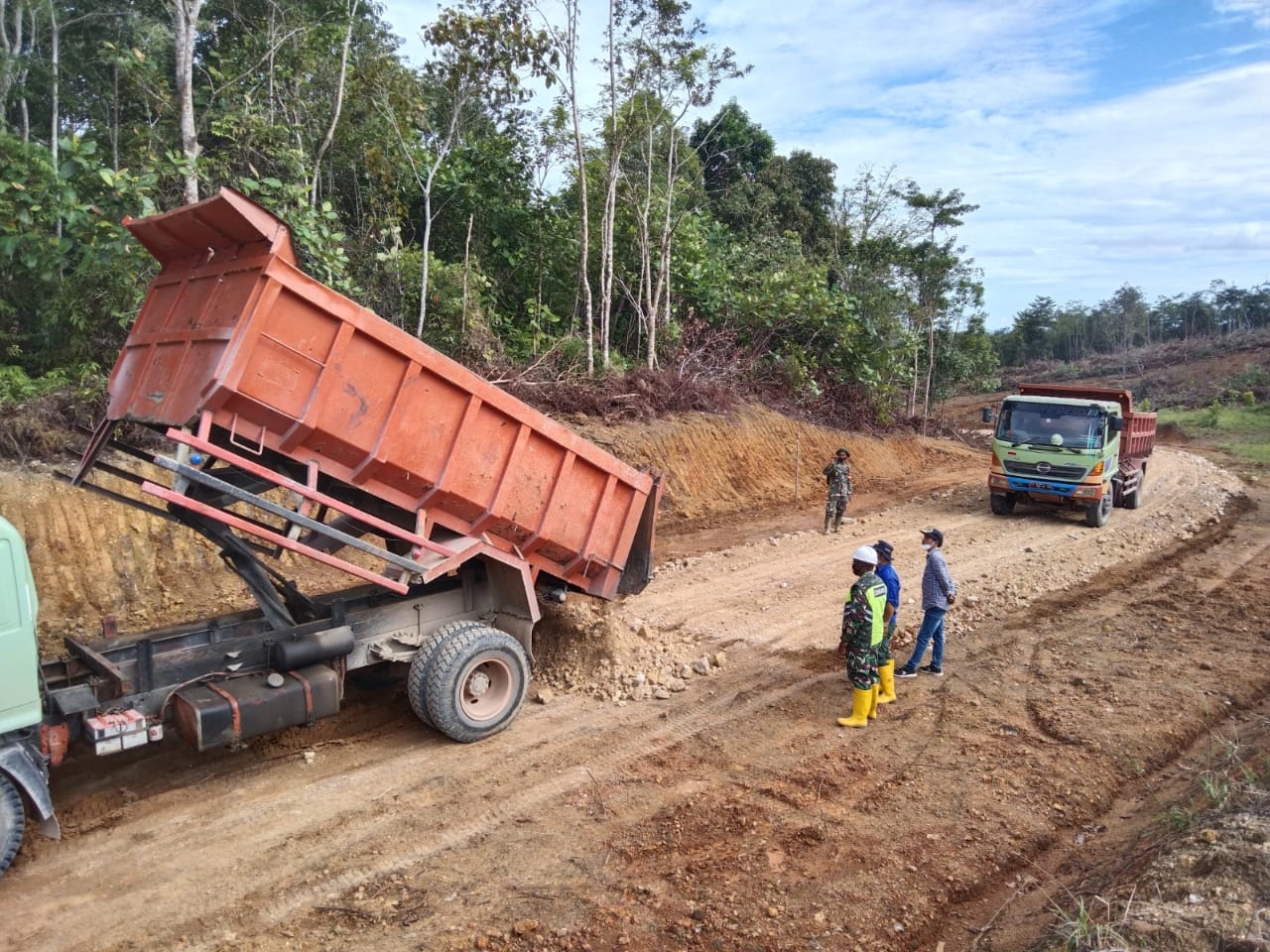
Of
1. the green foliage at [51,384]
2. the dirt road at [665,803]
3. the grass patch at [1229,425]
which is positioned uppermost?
the green foliage at [51,384]

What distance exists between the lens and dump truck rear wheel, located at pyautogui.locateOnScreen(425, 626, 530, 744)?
19.7ft

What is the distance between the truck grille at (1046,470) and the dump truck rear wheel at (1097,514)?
0.65 metres

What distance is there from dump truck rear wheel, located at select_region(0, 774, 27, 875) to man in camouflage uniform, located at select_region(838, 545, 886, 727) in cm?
538

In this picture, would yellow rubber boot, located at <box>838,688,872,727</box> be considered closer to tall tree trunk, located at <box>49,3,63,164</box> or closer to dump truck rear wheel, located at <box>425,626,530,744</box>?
dump truck rear wheel, located at <box>425,626,530,744</box>

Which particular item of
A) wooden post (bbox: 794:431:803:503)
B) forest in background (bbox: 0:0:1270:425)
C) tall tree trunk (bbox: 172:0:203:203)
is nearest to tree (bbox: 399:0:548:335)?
forest in background (bbox: 0:0:1270:425)

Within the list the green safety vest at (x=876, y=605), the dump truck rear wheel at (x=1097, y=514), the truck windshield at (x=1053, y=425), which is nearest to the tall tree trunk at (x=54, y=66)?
the green safety vest at (x=876, y=605)

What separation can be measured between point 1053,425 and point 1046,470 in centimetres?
92

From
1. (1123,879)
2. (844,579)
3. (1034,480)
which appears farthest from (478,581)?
(1034,480)

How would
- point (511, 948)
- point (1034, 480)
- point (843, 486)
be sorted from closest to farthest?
1. point (511, 948)
2. point (843, 486)
3. point (1034, 480)

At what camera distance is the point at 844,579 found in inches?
419

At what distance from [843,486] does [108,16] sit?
54.5 feet

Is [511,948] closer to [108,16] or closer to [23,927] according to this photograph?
[23,927]

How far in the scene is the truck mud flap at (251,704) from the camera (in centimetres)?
507

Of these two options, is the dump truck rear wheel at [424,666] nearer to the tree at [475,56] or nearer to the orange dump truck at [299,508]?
the orange dump truck at [299,508]
